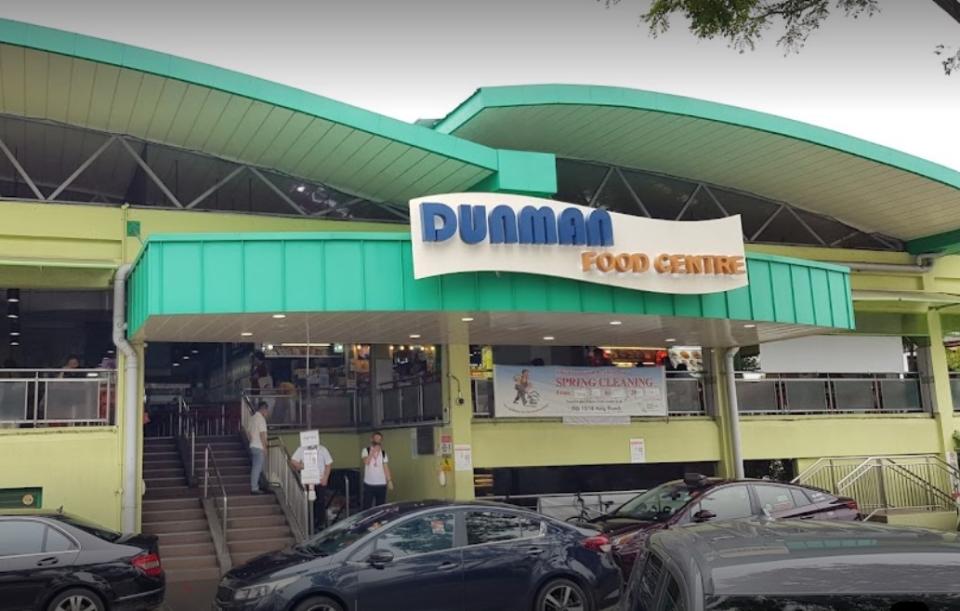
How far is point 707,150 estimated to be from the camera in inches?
733

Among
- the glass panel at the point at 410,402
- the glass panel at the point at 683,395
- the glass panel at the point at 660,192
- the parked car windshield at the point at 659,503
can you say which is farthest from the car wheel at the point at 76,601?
the glass panel at the point at 660,192

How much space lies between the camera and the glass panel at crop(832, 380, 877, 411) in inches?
830

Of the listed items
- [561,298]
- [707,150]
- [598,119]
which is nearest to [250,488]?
[561,298]

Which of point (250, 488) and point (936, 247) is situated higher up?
point (936, 247)

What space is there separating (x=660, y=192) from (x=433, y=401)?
6.89 m

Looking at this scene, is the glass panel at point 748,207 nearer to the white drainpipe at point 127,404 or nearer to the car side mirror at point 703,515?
the car side mirror at point 703,515

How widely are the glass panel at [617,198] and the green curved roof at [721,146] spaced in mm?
610

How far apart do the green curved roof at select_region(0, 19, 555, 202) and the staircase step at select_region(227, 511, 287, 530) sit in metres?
6.08

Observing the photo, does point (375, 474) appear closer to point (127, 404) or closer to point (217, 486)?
point (217, 486)

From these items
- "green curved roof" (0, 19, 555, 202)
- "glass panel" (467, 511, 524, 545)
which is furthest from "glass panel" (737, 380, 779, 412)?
"glass panel" (467, 511, 524, 545)

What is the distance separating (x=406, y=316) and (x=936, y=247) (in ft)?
45.9

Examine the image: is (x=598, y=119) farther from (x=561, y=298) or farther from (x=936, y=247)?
(x=936, y=247)

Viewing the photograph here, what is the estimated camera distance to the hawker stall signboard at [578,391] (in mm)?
17750

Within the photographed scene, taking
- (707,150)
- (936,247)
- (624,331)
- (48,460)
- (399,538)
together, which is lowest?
(399,538)
